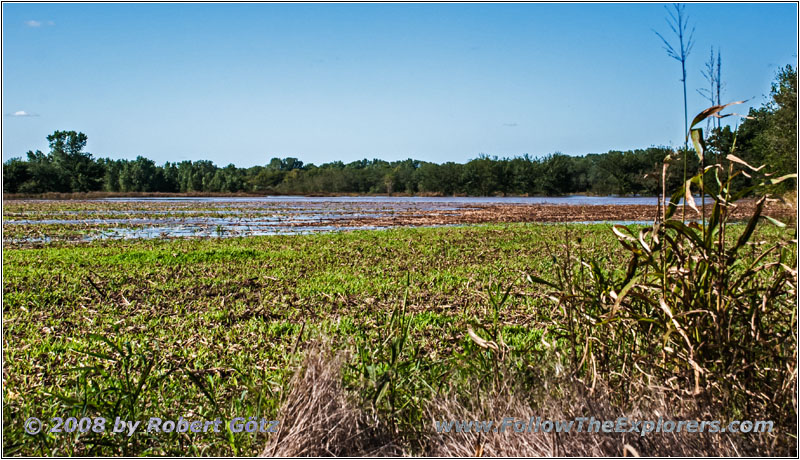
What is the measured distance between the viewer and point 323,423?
8.90 ft

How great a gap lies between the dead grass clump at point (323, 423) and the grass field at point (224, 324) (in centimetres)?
14

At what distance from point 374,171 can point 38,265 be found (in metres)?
112

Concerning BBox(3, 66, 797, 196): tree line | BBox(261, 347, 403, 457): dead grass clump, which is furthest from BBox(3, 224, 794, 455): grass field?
BBox(3, 66, 797, 196): tree line

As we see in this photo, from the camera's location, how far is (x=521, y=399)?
2.81 meters

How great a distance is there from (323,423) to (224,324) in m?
3.95

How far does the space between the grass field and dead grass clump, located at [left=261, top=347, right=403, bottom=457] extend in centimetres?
14

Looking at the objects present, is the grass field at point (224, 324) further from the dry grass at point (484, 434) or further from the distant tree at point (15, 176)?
the distant tree at point (15, 176)

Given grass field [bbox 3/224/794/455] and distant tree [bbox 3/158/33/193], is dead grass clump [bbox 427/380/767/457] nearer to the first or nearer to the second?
grass field [bbox 3/224/794/455]

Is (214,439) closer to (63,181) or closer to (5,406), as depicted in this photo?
(5,406)

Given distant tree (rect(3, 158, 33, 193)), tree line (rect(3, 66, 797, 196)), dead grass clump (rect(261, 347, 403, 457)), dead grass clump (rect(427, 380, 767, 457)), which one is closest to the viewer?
dead grass clump (rect(427, 380, 767, 457))

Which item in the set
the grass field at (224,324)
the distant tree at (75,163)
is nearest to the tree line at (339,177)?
the distant tree at (75,163)

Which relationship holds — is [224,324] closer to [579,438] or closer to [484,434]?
[484,434]

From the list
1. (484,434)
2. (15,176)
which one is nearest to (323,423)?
(484,434)

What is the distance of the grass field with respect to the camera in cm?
312
